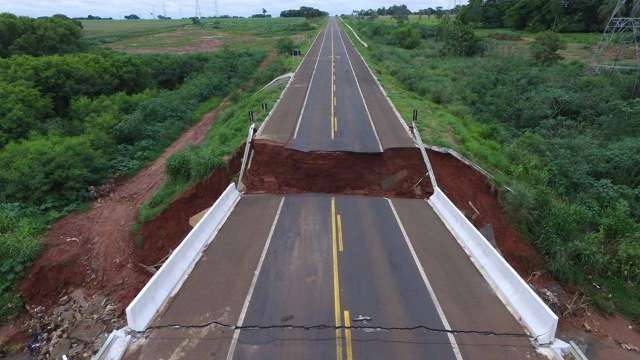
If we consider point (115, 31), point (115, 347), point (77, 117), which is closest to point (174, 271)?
point (115, 347)

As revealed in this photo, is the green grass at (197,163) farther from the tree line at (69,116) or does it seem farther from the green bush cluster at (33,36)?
the green bush cluster at (33,36)

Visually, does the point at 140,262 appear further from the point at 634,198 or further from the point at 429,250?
the point at 634,198

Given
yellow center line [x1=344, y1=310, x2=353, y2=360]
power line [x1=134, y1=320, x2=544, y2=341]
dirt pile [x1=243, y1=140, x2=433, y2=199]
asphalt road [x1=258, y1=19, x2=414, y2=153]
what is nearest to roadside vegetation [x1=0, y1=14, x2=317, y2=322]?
dirt pile [x1=243, y1=140, x2=433, y2=199]

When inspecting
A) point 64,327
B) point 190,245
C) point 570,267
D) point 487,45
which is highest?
point 487,45

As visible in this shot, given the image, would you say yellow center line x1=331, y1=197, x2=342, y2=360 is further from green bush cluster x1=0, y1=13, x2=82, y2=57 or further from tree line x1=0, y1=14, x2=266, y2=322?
green bush cluster x1=0, y1=13, x2=82, y2=57

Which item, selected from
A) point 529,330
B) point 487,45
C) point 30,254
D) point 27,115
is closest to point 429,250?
point 529,330

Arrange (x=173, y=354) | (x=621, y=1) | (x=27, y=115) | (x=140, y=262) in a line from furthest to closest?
(x=621, y=1)
(x=27, y=115)
(x=140, y=262)
(x=173, y=354)
